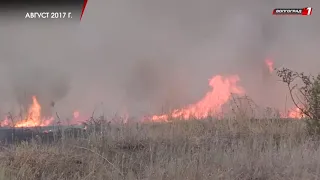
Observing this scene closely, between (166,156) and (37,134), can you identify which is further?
(37,134)

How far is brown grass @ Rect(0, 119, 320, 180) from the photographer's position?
20.7ft

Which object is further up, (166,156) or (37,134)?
(37,134)

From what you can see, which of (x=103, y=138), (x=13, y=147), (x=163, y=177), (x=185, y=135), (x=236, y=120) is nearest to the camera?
(x=163, y=177)

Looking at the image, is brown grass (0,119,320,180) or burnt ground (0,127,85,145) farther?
burnt ground (0,127,85,145)

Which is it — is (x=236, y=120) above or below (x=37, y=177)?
above

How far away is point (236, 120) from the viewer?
35.3 ft

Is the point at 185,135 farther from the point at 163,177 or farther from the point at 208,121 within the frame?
the point at 163,177

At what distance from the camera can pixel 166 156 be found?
7496 millimetres

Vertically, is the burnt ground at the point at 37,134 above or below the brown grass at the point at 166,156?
above

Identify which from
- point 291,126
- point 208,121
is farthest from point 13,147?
point 291,126

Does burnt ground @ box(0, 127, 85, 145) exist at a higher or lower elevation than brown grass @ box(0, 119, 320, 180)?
higher

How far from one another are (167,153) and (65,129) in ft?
9.58

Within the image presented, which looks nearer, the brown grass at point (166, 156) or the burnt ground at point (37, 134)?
the brown grass at point (166, 156)

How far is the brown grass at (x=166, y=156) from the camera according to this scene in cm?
630
